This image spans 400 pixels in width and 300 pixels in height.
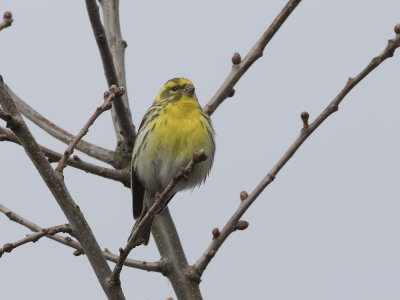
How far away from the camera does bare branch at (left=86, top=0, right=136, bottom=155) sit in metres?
4.05

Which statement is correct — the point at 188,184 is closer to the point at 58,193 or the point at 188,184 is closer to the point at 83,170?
the point at 83,170

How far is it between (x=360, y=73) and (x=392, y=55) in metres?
0.17

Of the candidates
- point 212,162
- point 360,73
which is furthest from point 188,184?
point 360,73

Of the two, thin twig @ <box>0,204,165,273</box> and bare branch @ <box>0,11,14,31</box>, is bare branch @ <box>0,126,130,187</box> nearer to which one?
thin twig @ <box>0,204,165,273</box>

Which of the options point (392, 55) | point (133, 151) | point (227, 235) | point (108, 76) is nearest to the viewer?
point (392, 55)

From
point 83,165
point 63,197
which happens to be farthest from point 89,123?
point 83,165

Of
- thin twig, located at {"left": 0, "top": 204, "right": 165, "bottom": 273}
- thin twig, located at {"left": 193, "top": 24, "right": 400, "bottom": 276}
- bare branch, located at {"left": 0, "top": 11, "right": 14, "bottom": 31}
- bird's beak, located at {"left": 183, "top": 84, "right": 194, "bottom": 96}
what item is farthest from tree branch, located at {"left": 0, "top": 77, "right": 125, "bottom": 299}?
bird's beak, located at {"left": 183, "top": 84, "right": 194, "bottom": 96}

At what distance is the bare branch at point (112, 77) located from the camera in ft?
13.3

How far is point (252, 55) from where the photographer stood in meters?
4.42

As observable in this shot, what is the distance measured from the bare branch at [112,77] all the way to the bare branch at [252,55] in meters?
0.67

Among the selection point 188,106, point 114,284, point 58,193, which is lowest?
point 114,284

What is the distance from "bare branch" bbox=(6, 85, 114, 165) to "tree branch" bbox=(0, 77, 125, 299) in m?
1.91

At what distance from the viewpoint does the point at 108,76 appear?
4.35 meters

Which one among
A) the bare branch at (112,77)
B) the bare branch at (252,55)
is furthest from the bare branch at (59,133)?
the bare branch at (252,55)
